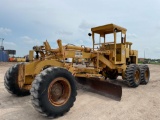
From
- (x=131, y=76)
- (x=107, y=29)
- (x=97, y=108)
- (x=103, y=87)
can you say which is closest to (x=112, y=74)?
(x=131, y=76)

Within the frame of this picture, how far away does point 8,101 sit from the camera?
19.8ft

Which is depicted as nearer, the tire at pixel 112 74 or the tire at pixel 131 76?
the tire at pixel 131 76

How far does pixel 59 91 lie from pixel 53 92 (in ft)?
0.61

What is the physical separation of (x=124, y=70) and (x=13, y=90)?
5.21 m

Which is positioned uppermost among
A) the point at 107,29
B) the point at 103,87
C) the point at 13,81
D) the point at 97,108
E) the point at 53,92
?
the point at 107,29

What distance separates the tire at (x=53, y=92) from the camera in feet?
14.6

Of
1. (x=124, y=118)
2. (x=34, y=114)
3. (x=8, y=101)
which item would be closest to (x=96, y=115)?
(x=124, y=118)

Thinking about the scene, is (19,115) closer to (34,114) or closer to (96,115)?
(34,114)

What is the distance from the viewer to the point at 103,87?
23.5ft

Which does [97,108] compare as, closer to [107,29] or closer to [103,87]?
[103,87]

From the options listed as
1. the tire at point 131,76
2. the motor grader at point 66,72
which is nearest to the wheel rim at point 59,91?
the motor grader at point 66,72

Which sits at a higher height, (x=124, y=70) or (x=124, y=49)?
(x=124, y=49)

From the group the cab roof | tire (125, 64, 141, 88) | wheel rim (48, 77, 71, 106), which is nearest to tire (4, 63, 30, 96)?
wheel rim (48, 77, 71, 106)

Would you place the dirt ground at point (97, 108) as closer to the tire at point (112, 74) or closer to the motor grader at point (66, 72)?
the motor grader at point (66, 72)
